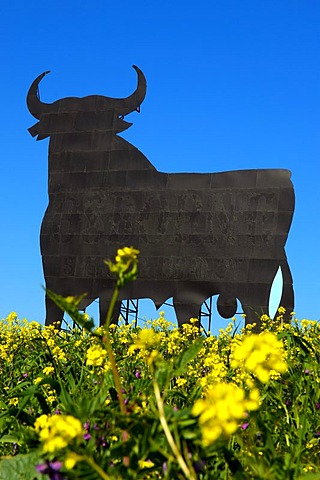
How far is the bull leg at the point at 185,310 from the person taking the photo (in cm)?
1262

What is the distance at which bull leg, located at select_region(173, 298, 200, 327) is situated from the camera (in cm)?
1262

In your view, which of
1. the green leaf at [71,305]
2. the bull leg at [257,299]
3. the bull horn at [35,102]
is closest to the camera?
the green leaf at [71,305]

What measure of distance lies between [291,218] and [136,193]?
123 inches

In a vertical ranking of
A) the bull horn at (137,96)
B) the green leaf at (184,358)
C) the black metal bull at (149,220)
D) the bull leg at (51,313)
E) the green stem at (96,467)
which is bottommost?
the green stem at (96,467)

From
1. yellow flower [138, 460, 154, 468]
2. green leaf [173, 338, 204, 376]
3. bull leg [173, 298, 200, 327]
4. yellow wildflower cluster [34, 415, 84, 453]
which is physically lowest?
yellow flower [138, 460, 154, 468]

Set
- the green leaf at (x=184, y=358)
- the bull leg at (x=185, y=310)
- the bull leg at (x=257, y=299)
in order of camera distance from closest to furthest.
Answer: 1. the green leaf at (x=184, y=358)
2. the bull leg at (x=257, y=299)
3. the bull leg at (x=185, y=310)

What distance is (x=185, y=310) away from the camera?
12680 mm

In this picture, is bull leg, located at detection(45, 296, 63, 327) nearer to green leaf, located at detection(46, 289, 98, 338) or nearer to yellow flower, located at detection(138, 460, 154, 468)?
yellow flower, located at detection(138, 460, 154, 468)

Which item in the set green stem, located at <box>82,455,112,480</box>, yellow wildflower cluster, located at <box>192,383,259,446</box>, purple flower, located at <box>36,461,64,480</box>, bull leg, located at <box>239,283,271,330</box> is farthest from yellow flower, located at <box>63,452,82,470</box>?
bull leg, located at <box>239,283,271,330</box>

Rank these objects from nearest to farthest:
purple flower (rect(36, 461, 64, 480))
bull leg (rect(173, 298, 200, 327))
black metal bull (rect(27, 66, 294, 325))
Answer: purple flower (rect(36, 461, 64, 480)), black metal bull (rect(27, 66, 294, 325)), bull leg (rect(173, 298, 200, 327))

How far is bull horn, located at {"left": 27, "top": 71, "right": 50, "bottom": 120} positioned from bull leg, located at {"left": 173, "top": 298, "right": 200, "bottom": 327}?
5362mm

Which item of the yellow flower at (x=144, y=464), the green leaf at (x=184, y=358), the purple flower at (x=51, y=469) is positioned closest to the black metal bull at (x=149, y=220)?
the yellow flower at (x=144, y=464)

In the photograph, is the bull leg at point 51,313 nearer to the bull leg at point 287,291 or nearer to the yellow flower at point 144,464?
the bull leg at point 287,291

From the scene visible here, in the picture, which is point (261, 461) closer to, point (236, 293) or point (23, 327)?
point (23, 327)
